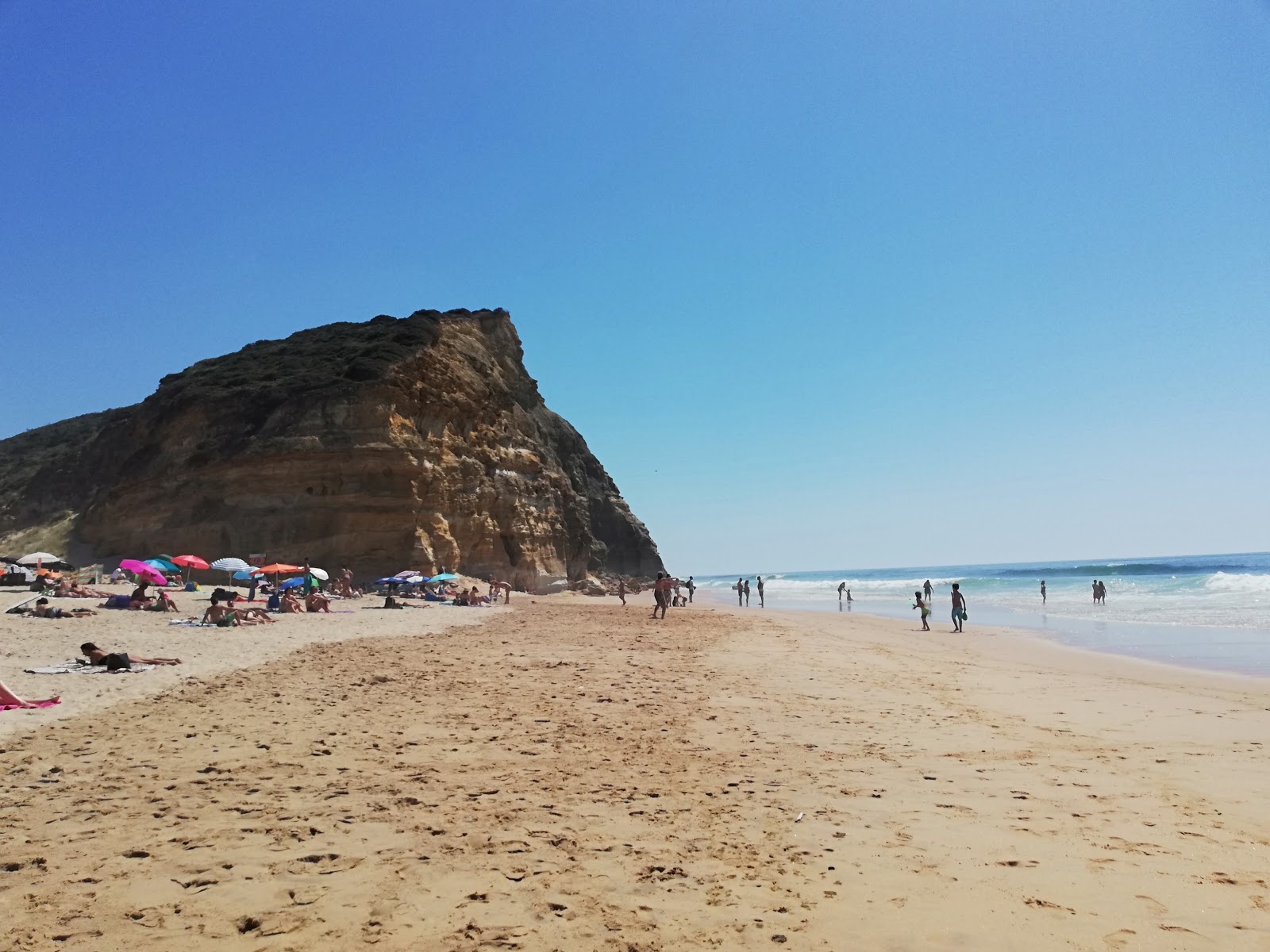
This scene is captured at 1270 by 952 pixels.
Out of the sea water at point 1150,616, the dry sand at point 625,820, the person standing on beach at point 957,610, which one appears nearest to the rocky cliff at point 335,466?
the sea water at point 1150,616

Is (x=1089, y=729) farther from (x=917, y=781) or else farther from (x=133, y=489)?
(x=133, y=489)

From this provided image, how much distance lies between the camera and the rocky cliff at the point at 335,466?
32.4 metres

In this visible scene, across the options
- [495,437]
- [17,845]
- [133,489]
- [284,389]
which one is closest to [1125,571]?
[495,437]

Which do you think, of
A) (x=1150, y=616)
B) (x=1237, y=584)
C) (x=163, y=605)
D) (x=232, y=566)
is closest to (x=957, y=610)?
(x=1150, y=616)

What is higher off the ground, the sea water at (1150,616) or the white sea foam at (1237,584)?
the white sea foam at (1237,584)

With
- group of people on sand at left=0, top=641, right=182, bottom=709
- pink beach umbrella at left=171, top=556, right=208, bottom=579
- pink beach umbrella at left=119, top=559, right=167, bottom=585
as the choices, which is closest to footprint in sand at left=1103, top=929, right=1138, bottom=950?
group of people on sand at left=0, top=641, right=182, bottom=709

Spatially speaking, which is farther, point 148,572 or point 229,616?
point 148,572

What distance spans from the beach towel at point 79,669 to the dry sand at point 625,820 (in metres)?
0.37

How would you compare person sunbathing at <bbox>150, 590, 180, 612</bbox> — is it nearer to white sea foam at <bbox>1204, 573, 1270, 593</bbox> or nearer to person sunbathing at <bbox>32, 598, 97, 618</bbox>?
person sunbathing at <bbox>32, 598, 97, 618</bbox>

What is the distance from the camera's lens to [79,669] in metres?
9.95

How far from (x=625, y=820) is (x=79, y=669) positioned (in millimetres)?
9240

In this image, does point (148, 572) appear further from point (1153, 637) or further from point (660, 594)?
point (1153, 637)

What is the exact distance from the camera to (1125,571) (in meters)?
81.6

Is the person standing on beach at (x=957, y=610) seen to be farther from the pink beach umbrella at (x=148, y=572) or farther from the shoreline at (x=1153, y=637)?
the pink beach umbrella at (x=148, y=572)
